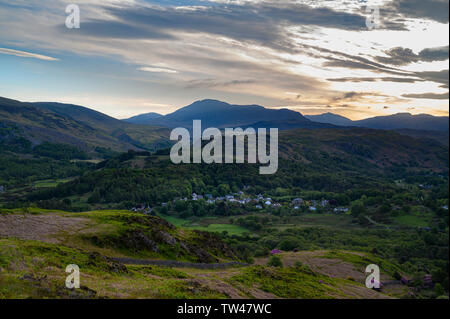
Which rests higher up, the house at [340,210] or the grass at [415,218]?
the grass at [415,218]

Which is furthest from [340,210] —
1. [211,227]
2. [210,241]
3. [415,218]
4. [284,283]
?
[284,283]

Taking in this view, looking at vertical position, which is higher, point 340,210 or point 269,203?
point 269,203

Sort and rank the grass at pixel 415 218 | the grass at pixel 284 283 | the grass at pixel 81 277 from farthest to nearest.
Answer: the grass at pixel 415 218 → the grass at pixel 284 283 → the grass at pixel 81 277

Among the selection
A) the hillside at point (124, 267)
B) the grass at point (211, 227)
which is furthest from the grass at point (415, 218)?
the hillside at point (124, 267)

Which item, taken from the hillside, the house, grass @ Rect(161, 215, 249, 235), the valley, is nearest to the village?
the house

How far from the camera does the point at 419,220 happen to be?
140750 millimetres

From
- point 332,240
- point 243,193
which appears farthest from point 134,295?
point 243,193

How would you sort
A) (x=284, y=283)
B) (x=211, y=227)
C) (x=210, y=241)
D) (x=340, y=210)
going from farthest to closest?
1. (x=340, y=210)
2. (x=211, y=227)
3. (x=210, y=241)
4. (x=284, y=283)

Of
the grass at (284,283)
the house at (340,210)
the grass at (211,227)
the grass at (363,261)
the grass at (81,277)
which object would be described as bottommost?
the house at (340,210)

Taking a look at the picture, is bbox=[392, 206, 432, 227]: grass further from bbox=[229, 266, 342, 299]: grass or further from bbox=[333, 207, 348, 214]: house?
bbox=[229, 266, 342, 299]: grass

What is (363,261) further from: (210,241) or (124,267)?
(124,267)

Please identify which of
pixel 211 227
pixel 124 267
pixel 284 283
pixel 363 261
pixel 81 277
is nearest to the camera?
pixel 81 277

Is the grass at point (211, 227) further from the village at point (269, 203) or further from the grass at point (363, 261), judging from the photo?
the grass at point (363, 261)
